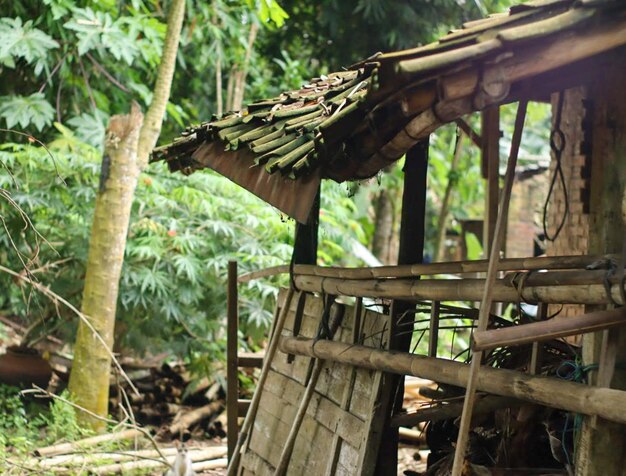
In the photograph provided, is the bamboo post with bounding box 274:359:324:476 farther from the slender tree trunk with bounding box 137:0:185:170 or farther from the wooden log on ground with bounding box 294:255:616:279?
the slender tree trunk with bounding box 137:0:185:170

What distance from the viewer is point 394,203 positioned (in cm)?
1512

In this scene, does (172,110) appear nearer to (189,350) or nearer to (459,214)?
(189,350)

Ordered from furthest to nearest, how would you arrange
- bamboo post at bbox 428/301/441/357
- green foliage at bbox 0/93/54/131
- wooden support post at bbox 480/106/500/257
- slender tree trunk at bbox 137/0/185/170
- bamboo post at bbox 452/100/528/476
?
green foliage at bbox 0/93/54/131, slender tree trunk at bbox 137/0/185/170, wooden support post at bbox 480/106/500/257, bamboo post at bbox 428/301/441/357, bamboo post at bbox 452/100/528/476

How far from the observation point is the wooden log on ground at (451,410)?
12.1 feet

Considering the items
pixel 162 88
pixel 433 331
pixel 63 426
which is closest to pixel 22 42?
pixel 162 88

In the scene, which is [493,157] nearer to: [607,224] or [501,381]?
[607,224]

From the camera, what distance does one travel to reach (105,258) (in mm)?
7949

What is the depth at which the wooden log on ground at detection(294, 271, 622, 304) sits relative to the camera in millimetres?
2977

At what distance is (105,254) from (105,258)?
0.04 meters

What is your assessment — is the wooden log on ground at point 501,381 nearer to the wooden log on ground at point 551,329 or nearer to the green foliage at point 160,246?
the wooden log on ground at point 551,329

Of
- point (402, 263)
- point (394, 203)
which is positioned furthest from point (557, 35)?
point (394, 203)

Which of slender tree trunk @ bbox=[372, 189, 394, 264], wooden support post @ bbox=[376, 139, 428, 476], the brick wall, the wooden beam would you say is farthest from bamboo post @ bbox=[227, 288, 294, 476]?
slender tree trunk @ bbox=[372, 189, 394, 264]

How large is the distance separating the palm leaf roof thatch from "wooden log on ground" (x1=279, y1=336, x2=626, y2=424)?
91cm

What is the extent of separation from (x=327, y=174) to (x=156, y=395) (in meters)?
6.95
